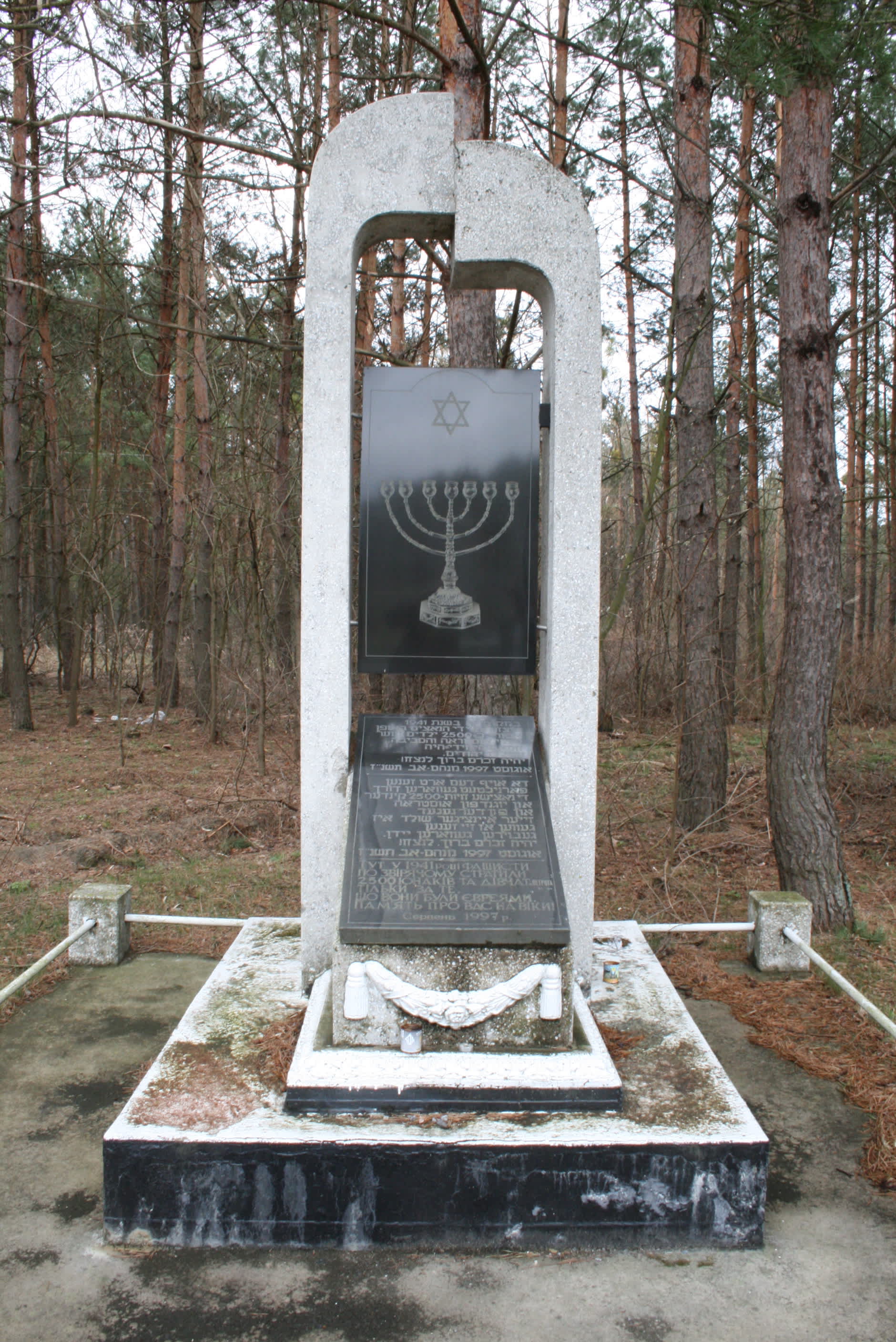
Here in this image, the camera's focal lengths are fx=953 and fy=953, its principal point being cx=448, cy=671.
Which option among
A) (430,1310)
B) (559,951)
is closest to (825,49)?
(559,951)

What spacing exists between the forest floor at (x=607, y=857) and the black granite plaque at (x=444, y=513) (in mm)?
2136

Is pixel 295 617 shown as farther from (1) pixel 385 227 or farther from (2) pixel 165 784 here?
(1) pixel 385 227

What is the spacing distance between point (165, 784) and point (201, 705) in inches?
162

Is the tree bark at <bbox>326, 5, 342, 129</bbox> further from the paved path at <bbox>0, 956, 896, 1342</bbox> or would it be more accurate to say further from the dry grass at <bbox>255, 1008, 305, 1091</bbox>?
the paved path at <bbox>0, 956, 896, 1342</bbox>

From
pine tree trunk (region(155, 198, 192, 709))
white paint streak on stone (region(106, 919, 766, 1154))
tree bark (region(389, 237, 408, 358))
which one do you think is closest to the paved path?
white paint streak on stone (region(106, 919, 766, 1154))

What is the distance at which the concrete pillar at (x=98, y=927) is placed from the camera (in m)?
4.92

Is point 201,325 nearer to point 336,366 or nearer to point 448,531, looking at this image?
point 336,366

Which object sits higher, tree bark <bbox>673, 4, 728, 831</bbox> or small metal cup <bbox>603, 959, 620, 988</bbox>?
tree bark <bbox>673, 4, 728, 831</bbox>

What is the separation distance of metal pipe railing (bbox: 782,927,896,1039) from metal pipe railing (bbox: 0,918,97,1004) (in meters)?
3.34

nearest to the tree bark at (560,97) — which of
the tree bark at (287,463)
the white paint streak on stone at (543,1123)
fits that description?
the tree bark at (287,463)

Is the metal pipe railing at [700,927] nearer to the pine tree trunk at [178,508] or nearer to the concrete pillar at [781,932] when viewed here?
the concrete pillar at [781,932]

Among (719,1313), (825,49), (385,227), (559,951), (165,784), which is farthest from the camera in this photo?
(165,784)

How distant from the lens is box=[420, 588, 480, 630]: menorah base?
4027mm

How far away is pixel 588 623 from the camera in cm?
402
